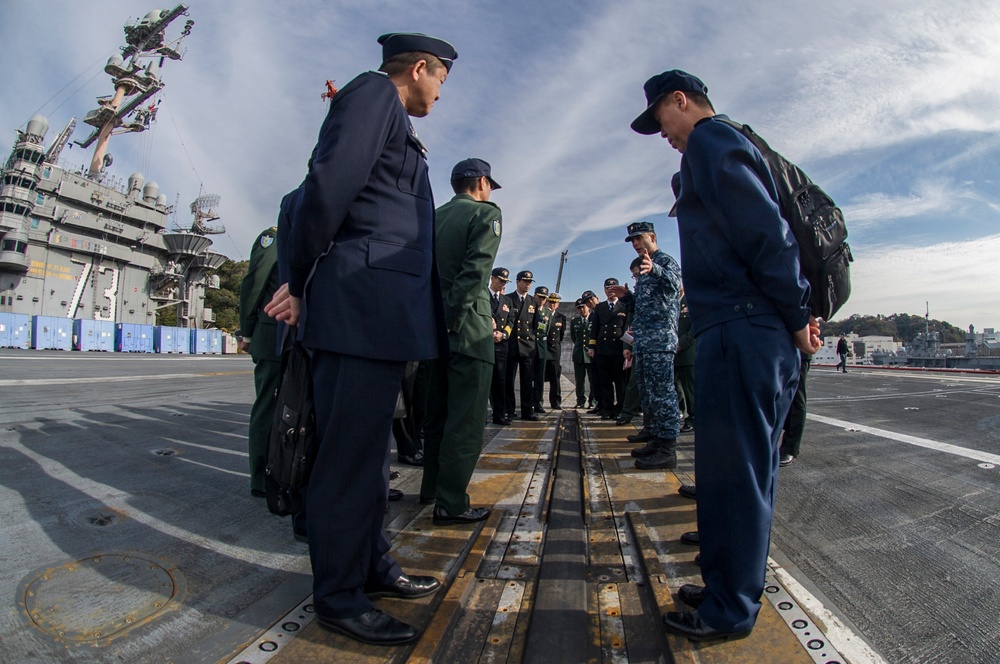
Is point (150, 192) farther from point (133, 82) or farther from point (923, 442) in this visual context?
point (923, 442)

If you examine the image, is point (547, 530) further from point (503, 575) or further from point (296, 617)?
point (296, 617)

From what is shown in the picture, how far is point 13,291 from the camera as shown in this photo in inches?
1387

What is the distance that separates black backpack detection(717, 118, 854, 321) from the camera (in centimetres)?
159

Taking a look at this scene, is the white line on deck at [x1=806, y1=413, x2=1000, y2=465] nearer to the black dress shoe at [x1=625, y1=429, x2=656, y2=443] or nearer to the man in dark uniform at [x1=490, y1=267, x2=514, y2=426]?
the black dress shoe at [x1=625, y1=429, x2=656, y2=443]

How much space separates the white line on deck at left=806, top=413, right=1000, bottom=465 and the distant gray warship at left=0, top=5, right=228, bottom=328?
157 ft

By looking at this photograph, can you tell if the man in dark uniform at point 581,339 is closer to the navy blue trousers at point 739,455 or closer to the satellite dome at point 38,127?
the navy blue trousers at point 739,455

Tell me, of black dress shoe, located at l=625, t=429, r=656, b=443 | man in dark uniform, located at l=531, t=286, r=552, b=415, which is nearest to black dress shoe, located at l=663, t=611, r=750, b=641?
black dress shoe, located at l=625, t=429, r=656, b=443

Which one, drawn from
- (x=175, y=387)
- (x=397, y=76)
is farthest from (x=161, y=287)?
(x=397, y=76)

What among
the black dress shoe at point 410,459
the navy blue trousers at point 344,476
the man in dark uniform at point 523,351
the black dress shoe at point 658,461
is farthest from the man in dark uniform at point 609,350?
the navy blue trousers at point 344,476

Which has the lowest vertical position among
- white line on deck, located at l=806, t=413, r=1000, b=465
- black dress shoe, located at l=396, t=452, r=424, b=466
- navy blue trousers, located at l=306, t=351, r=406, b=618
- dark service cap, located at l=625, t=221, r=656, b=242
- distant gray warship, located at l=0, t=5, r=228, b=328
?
black dress shoe, located at l=396, t=452, r=424, b=466

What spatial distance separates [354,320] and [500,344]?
488cm

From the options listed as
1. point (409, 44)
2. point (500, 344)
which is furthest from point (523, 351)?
point (409, 44)

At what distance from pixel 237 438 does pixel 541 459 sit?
2.78 m

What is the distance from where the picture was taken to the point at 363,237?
1496 millimetres
